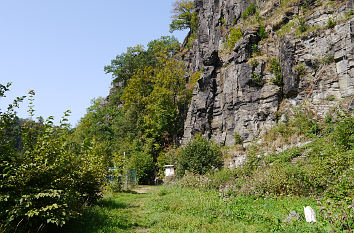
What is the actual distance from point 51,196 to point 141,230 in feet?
8.12

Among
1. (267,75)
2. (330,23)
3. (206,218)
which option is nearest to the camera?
(206,218)

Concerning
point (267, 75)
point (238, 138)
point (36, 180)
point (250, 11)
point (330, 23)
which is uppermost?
point (250, 11)

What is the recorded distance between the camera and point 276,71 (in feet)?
55.9

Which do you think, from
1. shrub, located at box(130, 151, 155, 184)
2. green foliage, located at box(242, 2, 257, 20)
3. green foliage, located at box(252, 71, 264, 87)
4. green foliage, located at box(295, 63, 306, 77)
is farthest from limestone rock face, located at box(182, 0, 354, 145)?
shrub, located at box(130, 151, 155, 184)

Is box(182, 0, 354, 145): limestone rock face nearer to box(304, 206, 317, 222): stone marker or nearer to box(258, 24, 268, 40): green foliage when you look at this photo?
box(258, 24, 268, 40): green foliage

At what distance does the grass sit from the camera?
544cm

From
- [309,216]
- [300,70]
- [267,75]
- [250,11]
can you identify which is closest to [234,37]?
[250,11]

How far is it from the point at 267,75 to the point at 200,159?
8.03 metres

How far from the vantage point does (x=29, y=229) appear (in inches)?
176

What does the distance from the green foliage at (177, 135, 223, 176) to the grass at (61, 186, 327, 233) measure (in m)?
6.53

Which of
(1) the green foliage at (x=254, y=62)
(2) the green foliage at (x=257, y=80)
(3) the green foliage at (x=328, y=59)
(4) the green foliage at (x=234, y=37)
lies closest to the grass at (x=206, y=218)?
(3) the green foliage at (x=328, y=59)

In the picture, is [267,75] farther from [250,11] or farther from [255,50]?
Answer: [250,11]

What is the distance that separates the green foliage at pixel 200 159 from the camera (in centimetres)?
1487

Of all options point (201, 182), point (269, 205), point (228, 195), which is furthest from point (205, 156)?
point (269, 205)
